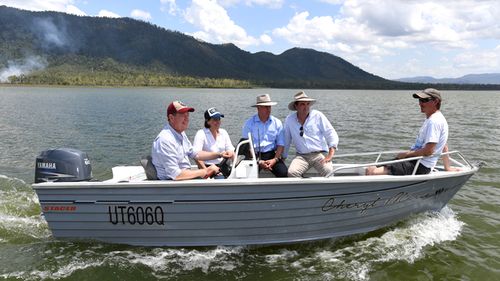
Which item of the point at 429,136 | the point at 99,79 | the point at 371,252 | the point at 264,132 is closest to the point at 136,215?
the point at 264,132

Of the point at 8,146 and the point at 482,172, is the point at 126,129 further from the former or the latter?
the point at 482,172

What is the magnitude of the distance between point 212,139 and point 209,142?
7 cm

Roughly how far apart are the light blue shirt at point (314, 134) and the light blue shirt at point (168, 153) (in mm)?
1943

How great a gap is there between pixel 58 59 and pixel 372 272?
20486cm

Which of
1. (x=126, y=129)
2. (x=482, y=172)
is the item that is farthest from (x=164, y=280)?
(x=126, y=129)

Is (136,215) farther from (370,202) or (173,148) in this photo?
(370,202)

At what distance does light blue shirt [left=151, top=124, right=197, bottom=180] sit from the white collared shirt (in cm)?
54

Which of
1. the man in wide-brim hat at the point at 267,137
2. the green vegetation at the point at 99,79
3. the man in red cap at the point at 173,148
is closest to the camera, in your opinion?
the man in red cap at the point at 173,148

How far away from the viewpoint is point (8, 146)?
15.4 m

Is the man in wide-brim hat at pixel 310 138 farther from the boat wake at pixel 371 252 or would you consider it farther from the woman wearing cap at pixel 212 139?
the boat wake at pixel 371 252

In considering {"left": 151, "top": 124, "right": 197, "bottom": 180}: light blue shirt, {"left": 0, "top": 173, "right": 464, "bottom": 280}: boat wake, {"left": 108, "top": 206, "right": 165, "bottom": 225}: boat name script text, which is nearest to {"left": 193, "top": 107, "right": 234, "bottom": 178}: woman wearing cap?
{"left": 151, "top": 124, "right": 197, "bottom": 180}: light blue shirt

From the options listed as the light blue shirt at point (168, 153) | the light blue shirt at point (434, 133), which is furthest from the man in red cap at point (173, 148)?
the light blue shirt at point (434, 133)

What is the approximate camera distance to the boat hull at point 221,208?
5.64 m

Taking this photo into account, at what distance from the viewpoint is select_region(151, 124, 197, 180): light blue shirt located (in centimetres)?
563
